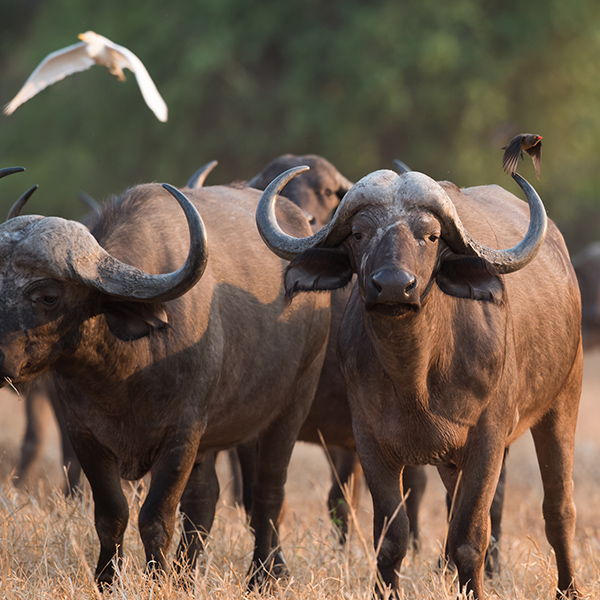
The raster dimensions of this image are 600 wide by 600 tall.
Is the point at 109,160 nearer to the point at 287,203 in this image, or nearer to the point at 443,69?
the point at 443,69

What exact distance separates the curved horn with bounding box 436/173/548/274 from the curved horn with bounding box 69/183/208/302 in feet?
3.48

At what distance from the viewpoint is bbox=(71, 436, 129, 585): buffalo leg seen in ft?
15.7

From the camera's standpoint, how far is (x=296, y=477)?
11016 mm

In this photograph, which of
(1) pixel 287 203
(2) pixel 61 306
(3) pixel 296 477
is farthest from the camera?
(3) pixel 296 477

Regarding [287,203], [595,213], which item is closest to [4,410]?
[287,203]

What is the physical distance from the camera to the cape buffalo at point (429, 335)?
4.12 m

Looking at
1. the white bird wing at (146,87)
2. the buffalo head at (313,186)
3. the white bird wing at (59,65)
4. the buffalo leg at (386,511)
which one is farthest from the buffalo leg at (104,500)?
the buffalo head at (313,186)

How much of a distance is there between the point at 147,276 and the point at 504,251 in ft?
5.04

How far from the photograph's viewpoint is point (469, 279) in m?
4.25

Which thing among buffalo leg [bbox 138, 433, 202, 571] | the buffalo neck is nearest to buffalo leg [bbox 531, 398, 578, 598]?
the buffalo neck

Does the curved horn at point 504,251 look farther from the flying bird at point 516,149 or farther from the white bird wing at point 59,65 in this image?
the white bird wing at point 59,65

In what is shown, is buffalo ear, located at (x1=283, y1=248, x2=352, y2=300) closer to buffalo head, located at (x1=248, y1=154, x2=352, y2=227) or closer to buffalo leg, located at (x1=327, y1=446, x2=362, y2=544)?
buffalo leg, located at (x1=327, y1=446, x2=362, y2=544)

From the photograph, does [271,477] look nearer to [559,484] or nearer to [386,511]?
[386,511]

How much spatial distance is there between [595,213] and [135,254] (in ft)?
69.6
